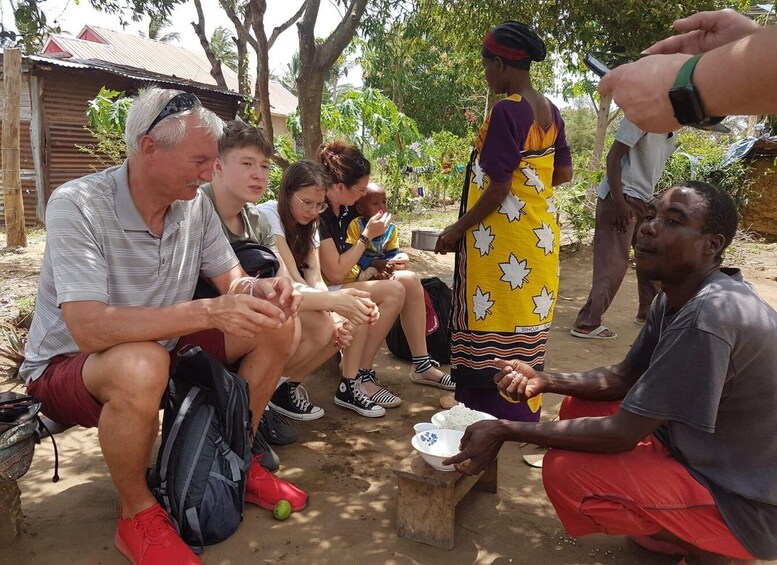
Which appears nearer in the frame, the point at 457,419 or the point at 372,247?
the point at 457,419

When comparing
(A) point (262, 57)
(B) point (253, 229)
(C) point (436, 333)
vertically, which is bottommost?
(C) point (436, 333)

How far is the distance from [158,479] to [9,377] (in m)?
2.25

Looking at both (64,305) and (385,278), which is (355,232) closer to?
(385,278)

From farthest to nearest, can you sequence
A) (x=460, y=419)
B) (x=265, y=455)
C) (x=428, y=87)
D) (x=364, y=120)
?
1. (x=428, y=87)
2. (x=364, y=120)
3. (x=265, y=455)
4. (x=460, y=419)

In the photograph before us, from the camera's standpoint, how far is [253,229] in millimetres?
3037

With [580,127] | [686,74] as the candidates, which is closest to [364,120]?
[686,74]

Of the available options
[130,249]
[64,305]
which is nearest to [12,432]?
[64,305]

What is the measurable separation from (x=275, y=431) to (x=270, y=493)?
2.03 ft

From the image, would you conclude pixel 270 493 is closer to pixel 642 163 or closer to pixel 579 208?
pixel 642 163

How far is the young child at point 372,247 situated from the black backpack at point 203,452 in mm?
1664

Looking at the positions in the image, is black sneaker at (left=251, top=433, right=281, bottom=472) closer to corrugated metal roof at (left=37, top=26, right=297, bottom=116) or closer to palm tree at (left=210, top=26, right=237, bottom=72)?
corrugated metal roof at (left=37, top=26, right=297, bottom=116)

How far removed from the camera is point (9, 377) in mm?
3846

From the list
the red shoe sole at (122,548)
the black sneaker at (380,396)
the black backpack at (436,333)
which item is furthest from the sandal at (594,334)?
the red shoe sole at (122,548)

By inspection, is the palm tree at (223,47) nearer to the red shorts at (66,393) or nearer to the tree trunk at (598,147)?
the tree trunk at (598,147)
